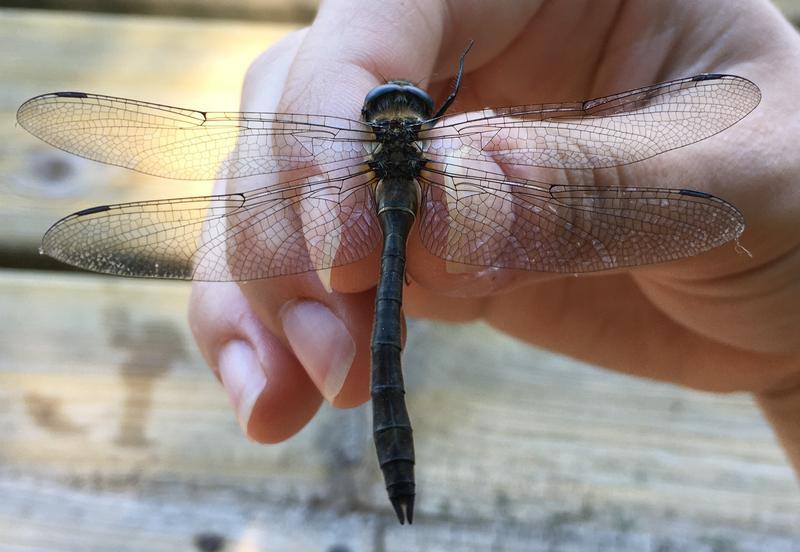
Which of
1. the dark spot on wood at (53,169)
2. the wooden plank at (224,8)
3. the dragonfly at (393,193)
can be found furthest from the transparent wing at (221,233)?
the wooden plank at (224,8)

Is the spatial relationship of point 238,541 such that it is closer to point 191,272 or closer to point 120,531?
point 120,531

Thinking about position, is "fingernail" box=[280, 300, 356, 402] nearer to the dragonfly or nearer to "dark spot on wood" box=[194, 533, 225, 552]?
the dragonfly

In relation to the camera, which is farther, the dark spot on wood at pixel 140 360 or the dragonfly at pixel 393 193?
the dark spot on wood at pixel 140 360

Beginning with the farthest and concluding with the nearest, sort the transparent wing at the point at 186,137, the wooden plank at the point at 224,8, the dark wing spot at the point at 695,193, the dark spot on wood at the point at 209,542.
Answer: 1. the wooden plank at the point at 224,8
2. the dark spot on wood at the point at 209,542
3. the transparent wing at the point at 186,137
4. the dark wing spot at the point at 695,193

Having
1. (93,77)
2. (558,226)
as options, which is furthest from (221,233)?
(93,77)

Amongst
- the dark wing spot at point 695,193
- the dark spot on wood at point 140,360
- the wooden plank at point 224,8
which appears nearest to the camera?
the dark wing spot at point 695,193

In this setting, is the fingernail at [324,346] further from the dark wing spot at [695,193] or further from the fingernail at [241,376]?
the dark wing spot at [695,193]
